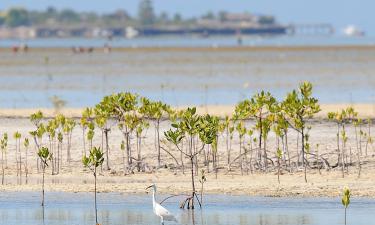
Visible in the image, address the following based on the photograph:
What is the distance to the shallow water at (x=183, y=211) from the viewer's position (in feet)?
57.6

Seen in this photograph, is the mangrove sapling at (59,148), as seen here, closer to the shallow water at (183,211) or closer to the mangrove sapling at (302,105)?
the shallow water at (183,211)

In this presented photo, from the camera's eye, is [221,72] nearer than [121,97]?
No

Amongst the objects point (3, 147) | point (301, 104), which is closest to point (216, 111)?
point (301, 104)

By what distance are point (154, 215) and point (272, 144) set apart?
6.96 metres

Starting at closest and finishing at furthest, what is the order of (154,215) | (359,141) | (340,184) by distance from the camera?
(154,215) < (340,184) < (359,141)

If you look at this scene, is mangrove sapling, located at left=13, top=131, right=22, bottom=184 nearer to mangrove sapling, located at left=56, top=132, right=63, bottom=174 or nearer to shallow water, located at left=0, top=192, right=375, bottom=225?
mangrove sapling, located at left=56, top=132, right=63, bottom=174

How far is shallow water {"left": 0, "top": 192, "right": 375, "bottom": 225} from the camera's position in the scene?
17547 millimetres

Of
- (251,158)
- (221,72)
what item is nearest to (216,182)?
(251,158)

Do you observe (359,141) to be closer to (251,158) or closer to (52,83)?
(251,158)

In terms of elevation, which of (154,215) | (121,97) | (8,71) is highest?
(8,71)

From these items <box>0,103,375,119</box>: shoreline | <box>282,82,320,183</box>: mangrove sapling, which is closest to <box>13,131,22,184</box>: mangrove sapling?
<box>282,82,320,183</box>: mangrove sapling

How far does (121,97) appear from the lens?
22.5m

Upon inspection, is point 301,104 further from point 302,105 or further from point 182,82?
point 182,82

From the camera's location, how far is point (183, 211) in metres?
18.5
